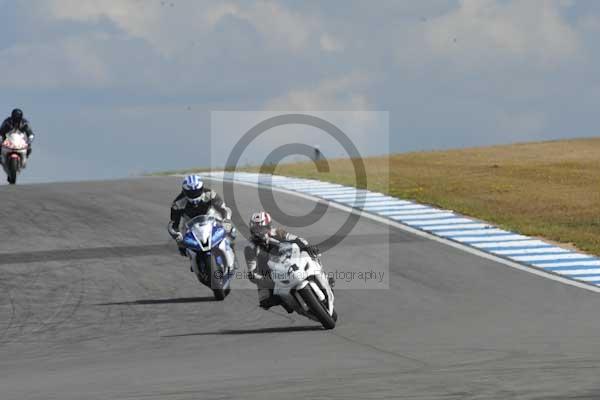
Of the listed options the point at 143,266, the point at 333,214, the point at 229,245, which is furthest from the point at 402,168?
the point at 229,245

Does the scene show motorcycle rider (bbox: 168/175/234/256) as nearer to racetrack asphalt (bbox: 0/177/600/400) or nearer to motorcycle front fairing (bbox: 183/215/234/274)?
motorcycle front fairing (bbox: 183/215/234/274)

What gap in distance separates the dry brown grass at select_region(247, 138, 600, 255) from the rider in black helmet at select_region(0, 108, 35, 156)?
8.88 meters

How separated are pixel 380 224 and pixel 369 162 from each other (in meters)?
15.9

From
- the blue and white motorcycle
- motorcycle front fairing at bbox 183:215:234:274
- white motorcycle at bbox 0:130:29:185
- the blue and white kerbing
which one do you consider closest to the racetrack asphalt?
the blue and white motorcycle

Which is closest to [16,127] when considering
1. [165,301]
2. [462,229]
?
[462,229]

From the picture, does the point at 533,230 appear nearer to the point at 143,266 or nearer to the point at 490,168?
the point at 143,266

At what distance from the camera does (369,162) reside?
136ft

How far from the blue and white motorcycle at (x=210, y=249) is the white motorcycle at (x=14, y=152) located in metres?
13.5

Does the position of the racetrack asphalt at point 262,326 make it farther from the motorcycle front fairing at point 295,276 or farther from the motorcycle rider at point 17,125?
the motorcycle rider at point 17,125

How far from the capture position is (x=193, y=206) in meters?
17.6

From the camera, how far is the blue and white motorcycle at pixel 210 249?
55.7 ft

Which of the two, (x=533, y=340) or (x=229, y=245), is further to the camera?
(x=229, y=245)

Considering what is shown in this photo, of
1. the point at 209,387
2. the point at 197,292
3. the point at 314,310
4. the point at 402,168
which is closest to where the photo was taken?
the point at 209,387

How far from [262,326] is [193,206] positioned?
278 centimetres
